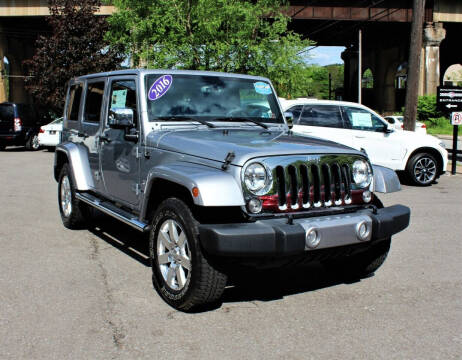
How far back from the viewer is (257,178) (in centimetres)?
421

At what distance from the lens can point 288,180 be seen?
4285mm

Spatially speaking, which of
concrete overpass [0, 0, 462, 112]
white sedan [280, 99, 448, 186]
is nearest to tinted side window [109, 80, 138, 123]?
white sedan [280, 99, 448, 186]

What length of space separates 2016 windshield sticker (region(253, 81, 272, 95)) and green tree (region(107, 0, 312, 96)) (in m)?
10.6

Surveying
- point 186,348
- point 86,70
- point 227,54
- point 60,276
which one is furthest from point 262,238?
point 86,70

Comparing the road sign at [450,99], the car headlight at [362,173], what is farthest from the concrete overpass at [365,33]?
the car headlight at [362,173]

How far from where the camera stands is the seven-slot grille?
4270mm

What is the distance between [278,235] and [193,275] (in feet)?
2.34

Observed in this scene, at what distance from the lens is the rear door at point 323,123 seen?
12555 millimetres

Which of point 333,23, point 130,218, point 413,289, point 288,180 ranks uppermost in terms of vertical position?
point 333,23

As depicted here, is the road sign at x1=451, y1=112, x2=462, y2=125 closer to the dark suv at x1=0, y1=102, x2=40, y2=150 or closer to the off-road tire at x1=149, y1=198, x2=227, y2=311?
the off-road tire at x1=149, y1=198, x2=227, y2=311

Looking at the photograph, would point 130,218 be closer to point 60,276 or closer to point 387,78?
point 60,276

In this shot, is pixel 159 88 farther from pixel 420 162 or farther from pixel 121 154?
pixel 420 162

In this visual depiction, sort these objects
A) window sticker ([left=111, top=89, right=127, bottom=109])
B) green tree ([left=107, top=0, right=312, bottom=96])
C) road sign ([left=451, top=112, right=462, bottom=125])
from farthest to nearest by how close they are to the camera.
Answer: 1. green tree ([left=107, top=0, right=312, bottom=96])
2. road sign ([left=451, top=112, right=462, bottom=125])
3. window sticker ([left=111, top=89, right=127, bottom=109])

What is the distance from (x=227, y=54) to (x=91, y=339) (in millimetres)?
13849
